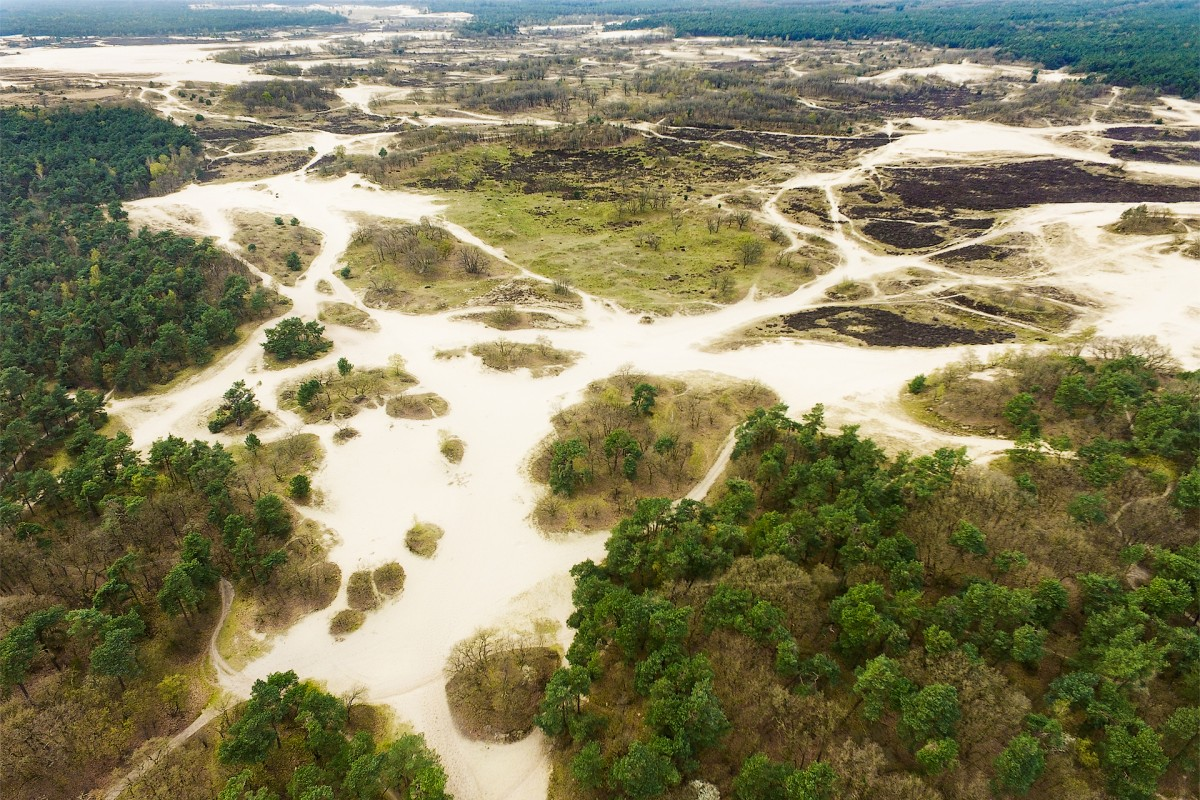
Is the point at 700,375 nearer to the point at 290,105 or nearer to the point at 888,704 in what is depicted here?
the point at 888,704

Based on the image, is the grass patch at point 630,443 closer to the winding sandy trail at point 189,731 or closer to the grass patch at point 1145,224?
the winding sandy trail at point 189,731

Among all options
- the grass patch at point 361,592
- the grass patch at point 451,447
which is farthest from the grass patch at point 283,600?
the grass patch at point 451,447

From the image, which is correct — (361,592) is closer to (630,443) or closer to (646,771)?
(630,443)

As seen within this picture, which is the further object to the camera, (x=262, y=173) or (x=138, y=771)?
(x=262, y=173)

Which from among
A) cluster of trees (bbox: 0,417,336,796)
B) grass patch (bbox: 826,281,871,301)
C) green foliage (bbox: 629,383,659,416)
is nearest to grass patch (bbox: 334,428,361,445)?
cluster of trees (bbox: 0,417,336,796)

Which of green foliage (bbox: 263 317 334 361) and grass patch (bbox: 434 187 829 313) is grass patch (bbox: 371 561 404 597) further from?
grass patch (bbox: 434 187 829 313)

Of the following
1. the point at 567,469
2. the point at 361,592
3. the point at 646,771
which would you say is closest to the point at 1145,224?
the point at 567,469

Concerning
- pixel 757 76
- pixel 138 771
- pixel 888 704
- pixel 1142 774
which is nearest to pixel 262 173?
pixel 138 771
